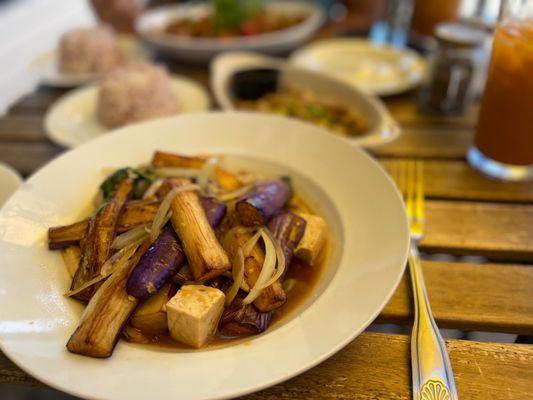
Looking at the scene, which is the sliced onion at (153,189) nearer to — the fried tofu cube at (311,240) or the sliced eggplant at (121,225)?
the sliced eggplant at (121,225)

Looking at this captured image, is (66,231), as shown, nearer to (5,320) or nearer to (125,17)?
(5,320)

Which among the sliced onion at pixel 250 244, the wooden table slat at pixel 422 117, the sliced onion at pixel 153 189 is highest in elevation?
the wooden table slat at pixel 422 117

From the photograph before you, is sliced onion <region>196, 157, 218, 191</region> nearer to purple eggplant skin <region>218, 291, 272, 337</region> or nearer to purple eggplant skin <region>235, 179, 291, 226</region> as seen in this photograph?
purple eggplant skin <region>235, 179, 291, 226</region>

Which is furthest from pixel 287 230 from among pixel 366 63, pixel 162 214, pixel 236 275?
pixel 366 63

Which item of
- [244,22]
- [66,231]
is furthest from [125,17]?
[66,231]

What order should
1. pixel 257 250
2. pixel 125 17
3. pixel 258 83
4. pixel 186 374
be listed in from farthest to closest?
pixel 125 17 < pixel 258 83 < pixel 257 250 < pixel 186 374

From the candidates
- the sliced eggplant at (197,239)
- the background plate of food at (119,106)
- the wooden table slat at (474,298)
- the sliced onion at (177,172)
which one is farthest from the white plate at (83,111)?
the wooden table slat at (474,298)

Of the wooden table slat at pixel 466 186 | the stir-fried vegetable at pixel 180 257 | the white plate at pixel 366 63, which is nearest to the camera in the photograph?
the stir-fried vegetable at pixel 180 257

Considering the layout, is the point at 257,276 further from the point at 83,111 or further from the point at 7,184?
the point at 83,111
